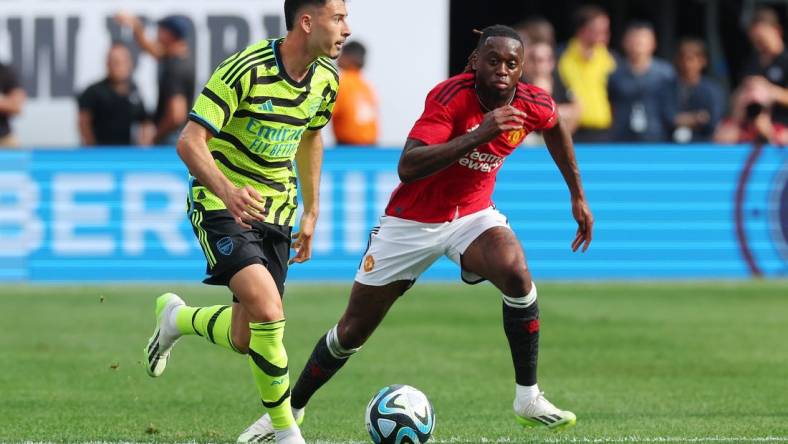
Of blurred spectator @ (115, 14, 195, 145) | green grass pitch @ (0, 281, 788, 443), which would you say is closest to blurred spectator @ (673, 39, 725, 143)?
green grass pitch @ (0, 281, 788, 443)

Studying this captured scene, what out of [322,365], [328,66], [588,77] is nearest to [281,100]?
[328,66]

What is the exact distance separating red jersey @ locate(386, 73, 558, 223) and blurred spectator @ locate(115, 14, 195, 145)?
31.0 ft

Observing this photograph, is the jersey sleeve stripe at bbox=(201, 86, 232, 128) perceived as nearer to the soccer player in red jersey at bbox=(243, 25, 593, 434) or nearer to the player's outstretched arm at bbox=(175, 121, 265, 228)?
the player's outstretched arm at bbox=(175, 121, 265, 228)

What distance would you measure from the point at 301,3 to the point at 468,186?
53.4 inches

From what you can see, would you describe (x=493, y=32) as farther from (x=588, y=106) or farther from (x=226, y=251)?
(x=588, y=106)

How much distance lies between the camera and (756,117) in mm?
17047

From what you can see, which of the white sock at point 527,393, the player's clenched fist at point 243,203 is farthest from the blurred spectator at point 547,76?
the player's clenched fist at point 243,203

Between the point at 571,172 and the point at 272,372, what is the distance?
84.5 inches

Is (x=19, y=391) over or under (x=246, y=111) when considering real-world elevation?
under

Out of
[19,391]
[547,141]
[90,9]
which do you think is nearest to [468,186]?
[547,141]

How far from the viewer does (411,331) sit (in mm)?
12688

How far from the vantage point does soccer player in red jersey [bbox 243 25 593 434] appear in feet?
24.6

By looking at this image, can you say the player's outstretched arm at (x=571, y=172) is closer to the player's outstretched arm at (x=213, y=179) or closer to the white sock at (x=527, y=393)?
the white sock at (x=527, y=393)

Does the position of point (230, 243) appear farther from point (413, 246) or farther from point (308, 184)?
point (413, 246)
